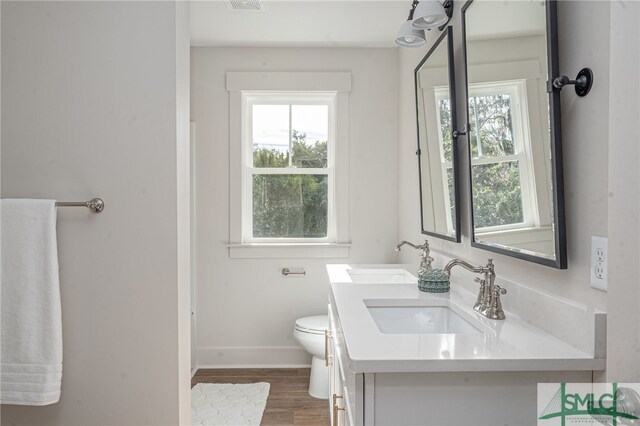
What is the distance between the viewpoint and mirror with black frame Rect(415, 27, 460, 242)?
1.80 meters

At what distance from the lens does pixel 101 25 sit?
1580 mm

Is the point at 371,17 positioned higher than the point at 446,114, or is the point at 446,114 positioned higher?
the point at 371,17

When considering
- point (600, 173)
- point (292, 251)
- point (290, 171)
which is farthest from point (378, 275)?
point (600, 173)

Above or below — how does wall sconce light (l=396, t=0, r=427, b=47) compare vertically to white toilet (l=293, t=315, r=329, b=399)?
above

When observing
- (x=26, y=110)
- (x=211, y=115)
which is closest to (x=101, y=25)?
(x=26, y=110)

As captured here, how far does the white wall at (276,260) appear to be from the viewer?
3.00 m

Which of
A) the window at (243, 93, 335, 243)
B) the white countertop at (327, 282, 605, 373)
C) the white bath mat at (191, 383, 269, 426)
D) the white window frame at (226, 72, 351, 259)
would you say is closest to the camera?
the white countertop at (327, 282, 605, 373)

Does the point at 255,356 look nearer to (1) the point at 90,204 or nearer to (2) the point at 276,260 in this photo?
(2) the point at 276,260

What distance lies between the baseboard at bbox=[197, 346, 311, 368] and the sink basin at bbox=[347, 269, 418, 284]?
1.06 metres

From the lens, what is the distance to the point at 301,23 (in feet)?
8.66

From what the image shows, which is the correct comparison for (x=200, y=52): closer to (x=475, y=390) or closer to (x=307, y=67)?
(x=307, y=67)

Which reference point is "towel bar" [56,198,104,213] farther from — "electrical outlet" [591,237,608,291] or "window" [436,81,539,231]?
"electrical outlet" [591,237,608,291]

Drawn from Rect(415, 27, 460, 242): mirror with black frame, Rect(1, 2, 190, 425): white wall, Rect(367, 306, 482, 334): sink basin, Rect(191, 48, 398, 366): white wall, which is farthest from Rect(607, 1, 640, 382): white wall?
Rect(191, 48, 398, 366): white wall

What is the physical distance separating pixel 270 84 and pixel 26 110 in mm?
1692
